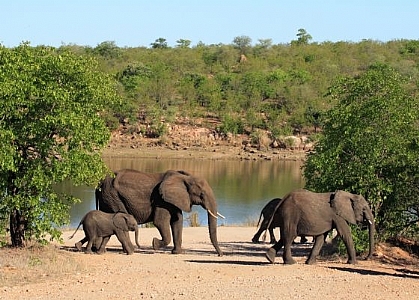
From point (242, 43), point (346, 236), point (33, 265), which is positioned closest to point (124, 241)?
point (33, 265)

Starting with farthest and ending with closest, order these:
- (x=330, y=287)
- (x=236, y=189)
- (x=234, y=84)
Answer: (x=234, y=84) < (x=236, y=189) < (x=330, y=287)

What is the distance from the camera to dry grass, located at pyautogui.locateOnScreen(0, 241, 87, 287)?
1584 cm

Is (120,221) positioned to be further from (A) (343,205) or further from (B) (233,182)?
(B) (233,182)

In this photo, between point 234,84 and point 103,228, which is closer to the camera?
point 103,228

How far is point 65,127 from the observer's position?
18.0m

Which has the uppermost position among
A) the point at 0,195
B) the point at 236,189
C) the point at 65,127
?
the point at 65,127

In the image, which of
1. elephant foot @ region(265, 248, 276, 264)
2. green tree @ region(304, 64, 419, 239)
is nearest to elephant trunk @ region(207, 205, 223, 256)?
elephant foot @ region(265, 248, 276, 264)

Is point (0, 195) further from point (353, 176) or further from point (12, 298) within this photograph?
point (353, 176)

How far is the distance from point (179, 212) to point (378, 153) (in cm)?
504

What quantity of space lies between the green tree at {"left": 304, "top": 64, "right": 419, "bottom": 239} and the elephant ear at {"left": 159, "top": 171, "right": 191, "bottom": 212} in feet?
10.7

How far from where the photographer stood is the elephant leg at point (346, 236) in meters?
18.6

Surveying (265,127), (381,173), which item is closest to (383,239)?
(381,173)

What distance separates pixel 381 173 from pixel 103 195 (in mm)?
6866

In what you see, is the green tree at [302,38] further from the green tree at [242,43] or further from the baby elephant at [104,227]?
the baby elephant at [104,227]
